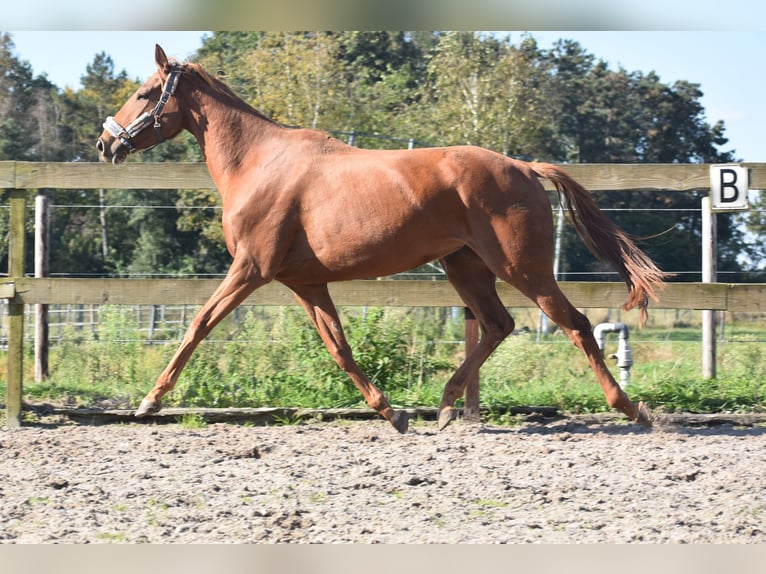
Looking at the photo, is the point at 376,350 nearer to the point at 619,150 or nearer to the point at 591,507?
the point at 591,507

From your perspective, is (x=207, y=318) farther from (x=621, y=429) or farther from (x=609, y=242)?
(x=621, y=429)

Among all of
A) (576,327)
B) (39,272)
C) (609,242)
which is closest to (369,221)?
(576,327)

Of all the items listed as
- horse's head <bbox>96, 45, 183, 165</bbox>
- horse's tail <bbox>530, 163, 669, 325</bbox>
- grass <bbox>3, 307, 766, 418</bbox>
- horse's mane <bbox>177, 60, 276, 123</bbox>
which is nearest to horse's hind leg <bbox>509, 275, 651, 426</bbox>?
horse's tail <bbox>530, 163, 669, 325</bbox>

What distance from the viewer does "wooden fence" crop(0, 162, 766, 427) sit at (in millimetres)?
5691

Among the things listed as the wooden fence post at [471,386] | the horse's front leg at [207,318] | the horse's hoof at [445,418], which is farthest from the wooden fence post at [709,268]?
the horse's front leg at [207,318]

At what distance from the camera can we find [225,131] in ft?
18.2

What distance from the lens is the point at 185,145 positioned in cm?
2384

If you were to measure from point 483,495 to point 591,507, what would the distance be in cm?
48

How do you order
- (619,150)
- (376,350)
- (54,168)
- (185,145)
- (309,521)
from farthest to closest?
(619,150) < (185,145) < (376,350) < (54,168) < (309,521)

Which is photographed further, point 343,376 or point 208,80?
point 343,376

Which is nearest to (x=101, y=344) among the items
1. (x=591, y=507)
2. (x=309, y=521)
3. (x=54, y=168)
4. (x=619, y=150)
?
(x=54, y=168)

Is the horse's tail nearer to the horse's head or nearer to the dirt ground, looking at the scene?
the dirt ground

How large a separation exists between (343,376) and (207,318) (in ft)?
4.99

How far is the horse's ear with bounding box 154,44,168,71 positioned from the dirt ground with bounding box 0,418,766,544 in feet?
7.48
